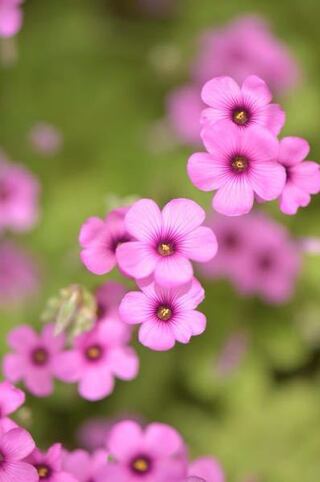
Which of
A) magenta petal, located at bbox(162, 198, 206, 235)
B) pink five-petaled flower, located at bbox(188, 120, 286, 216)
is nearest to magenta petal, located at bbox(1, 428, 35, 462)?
magenta petal, located at bbox(162, 198, 206, 235)

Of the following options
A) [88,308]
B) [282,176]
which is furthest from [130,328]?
[282,176]

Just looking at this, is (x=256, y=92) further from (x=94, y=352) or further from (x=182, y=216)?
(x=94, y=352)

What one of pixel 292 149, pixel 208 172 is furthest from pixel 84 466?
pixel 292 149

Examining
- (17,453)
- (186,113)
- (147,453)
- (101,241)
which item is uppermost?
(186,113)

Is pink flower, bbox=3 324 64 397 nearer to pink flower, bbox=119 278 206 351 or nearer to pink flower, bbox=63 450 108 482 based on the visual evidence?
pink flower, bbox=63 450 108 482

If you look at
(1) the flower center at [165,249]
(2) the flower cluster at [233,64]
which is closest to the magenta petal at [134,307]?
(1) the flower center at [165,249]

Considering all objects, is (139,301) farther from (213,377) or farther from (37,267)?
(37,267)
